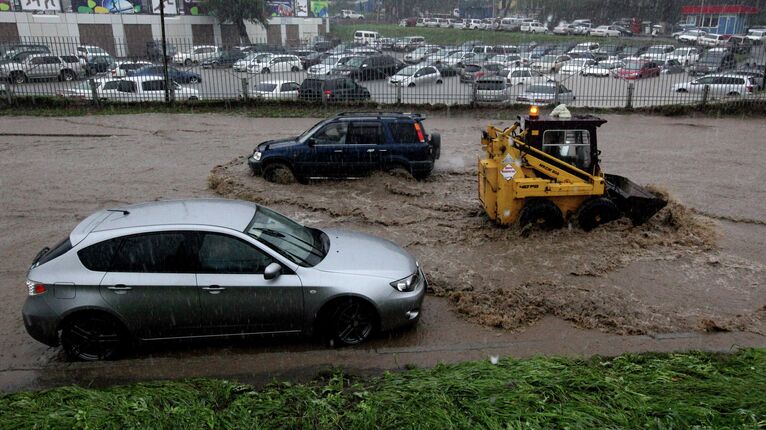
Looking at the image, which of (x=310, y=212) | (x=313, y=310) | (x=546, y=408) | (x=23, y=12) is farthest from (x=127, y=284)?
(x=23, y=12)

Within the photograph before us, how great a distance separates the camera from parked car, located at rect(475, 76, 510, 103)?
73.9 feet

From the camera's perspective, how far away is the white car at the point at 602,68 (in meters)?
23.8

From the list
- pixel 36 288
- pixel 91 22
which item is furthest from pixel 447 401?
pixel 91 22

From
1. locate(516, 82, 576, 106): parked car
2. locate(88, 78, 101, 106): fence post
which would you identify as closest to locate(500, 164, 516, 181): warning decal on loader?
locate(516, 82, 576, 106): parked car

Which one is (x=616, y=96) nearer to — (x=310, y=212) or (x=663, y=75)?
(x=663, y=75)

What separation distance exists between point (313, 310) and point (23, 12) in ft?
162

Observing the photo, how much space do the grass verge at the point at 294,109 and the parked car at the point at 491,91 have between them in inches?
11.2

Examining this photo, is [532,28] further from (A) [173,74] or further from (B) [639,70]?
(A) [173,74]

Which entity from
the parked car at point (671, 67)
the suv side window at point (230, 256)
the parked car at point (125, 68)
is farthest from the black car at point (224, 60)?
the suv side window at point (230, 256)

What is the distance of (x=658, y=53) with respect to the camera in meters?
25.5

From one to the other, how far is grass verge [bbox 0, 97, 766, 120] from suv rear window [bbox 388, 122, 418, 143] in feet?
Result: 30.7

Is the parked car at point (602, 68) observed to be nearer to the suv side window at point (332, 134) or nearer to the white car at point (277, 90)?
the white car at point (277, 90)

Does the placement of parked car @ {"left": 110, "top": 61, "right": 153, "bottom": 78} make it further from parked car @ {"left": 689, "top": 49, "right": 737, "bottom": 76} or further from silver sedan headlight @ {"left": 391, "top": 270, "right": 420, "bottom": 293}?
parked car @ {"left": 689, "top": 49, "right": 737, "bottom": 76}

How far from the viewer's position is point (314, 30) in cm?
5953
